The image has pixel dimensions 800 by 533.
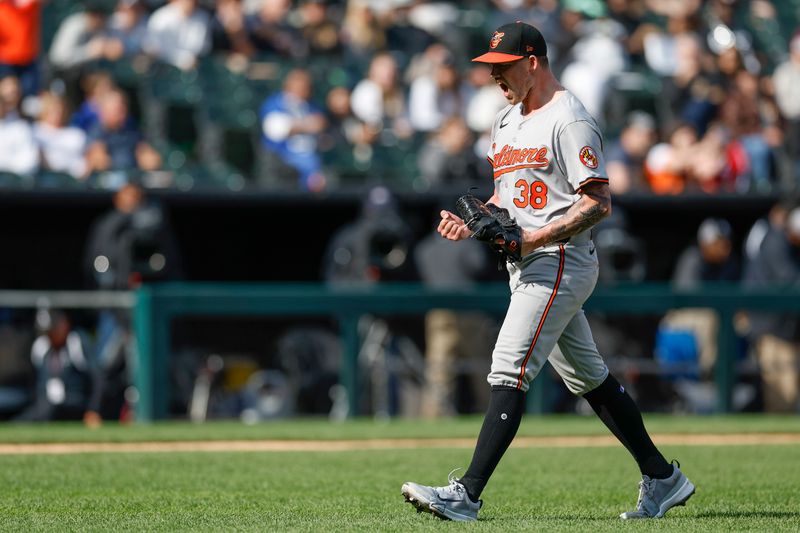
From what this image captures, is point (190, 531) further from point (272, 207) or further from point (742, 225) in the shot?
point (742, 225)

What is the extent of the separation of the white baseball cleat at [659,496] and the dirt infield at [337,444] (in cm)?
341

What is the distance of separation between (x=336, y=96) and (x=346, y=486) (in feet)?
23.0

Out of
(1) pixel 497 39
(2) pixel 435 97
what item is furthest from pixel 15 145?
(1) pixel 497 39

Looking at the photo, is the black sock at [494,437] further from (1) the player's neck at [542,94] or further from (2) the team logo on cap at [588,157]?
(1) the player's neck at [542,94]

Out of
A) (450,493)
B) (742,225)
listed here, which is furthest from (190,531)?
(742,225)

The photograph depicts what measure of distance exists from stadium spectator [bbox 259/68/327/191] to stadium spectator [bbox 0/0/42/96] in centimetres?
214

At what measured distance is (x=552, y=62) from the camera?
14.2 m

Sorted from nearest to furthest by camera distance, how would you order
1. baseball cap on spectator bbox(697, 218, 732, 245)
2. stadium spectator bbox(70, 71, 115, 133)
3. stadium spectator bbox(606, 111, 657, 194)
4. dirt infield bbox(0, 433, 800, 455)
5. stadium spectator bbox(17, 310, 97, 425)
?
dirt infield bbox(0, 433, 800, 455)
stadium spectator bbox(17, 310, 97, 425)
stadium spectator bbox(70, 71, 115, 133)
baseball cap on spectator bbox(697, 218, 732, 245)
stadium spectator bbox(606, 111, 657, 194)

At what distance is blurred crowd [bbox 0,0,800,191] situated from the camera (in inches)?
474

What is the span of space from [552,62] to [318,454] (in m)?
7.03

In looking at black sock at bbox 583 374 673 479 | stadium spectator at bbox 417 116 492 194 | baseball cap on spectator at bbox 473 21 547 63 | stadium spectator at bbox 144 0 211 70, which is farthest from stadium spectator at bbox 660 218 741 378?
baseball cap on spectator at bbox 473 21 547 63

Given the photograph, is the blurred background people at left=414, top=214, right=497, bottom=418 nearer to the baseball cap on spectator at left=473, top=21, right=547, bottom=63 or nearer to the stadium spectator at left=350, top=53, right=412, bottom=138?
the stadium spectator at left=350, top=53, right=412, bottom=138

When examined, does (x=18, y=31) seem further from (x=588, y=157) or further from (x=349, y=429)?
(x=588, y=157)

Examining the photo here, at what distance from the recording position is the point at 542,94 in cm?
525
